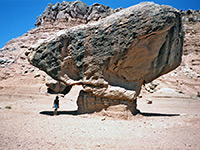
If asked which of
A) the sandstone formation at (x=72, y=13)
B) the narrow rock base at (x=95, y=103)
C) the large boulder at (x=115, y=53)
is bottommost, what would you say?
the narrow rock base at (x=95, y=103)

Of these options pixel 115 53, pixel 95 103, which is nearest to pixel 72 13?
pixel 115 53

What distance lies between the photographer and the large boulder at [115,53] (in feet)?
21.7

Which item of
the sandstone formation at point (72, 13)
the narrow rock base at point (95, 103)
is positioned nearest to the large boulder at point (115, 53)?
the narrow rock base at point (95, 103)

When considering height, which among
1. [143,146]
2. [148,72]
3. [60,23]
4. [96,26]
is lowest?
[143,146]

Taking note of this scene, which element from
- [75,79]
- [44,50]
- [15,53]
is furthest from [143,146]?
[15,53]

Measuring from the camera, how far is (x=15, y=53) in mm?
32344

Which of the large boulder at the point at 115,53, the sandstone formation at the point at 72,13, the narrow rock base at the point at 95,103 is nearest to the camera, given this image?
the large boulder at the point at 115,53

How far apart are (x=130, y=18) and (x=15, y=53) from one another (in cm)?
3209

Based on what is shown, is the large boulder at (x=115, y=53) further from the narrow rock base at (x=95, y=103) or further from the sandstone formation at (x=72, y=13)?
the sandstone formation at (x=72, y=13)

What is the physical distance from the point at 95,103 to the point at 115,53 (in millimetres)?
2521

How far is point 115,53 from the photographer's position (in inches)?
270

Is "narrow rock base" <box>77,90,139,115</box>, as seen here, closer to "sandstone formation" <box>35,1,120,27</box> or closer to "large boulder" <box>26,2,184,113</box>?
"large boulder" <box>26,2,184,113</box>

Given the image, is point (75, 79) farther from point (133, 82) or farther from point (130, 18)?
point (130, 18)

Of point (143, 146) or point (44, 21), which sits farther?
point (44, 21)
